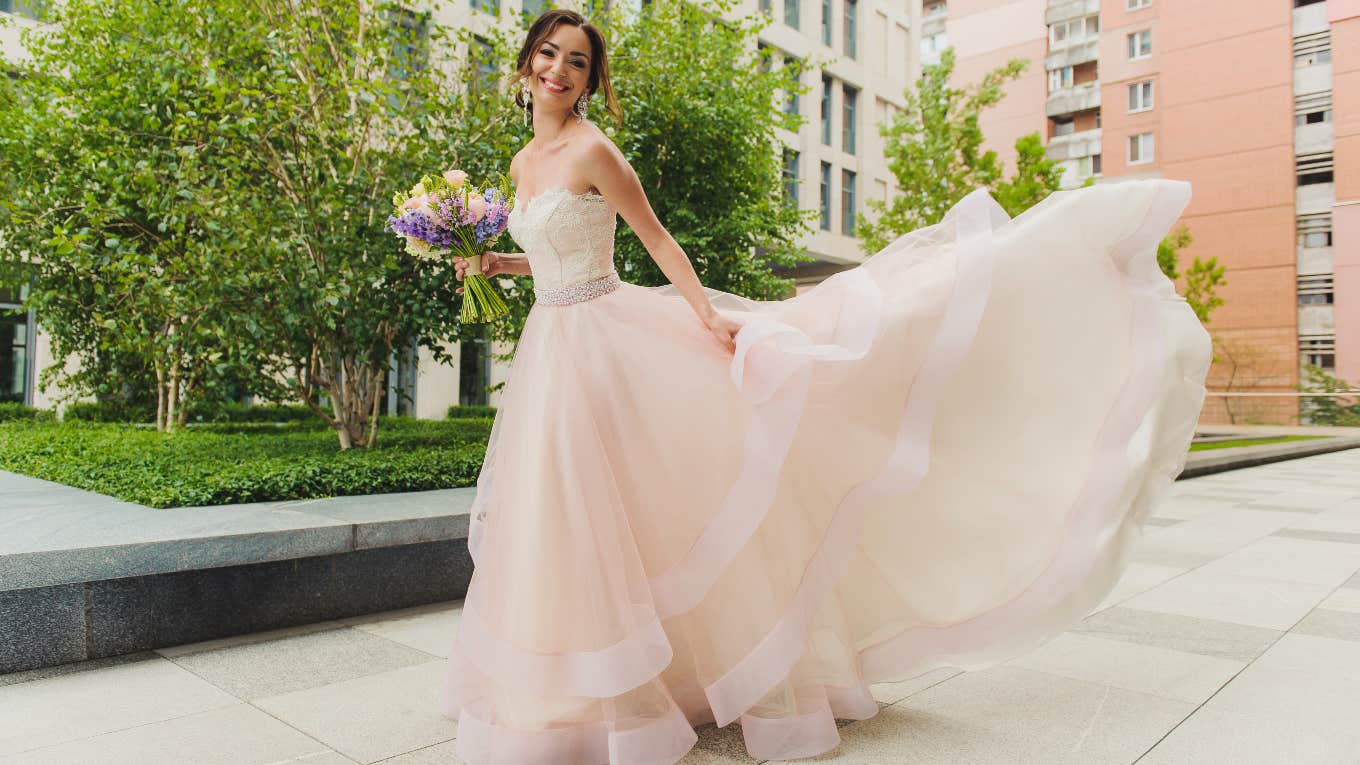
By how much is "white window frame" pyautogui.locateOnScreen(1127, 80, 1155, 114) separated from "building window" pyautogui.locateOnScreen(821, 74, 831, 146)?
1582 cm

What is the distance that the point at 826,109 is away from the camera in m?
29.3

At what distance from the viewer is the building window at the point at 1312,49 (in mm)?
32750

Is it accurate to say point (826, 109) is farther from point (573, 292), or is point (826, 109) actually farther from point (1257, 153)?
point (573, 292)

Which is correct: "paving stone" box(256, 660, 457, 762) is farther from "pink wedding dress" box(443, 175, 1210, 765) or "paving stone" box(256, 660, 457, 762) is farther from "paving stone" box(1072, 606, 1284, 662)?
"paving stone" box(1072, 606, 1284, 662)

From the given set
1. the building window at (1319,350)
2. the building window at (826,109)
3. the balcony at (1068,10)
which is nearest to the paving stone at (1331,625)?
the building window at (826,109)

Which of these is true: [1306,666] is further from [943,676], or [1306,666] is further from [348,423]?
[348,423]

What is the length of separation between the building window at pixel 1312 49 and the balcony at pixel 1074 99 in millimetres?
7109

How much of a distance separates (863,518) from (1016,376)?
64 cm

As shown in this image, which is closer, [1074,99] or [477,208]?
[477,208]

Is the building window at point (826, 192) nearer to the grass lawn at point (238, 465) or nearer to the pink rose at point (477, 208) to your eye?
the grass lawn at point (238, 465)

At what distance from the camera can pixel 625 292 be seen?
2.92 meters

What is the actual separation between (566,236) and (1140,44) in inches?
1634

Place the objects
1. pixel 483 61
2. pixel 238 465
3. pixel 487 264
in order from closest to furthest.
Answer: pixel 487 264
pixel 238 465
pixel 483 61

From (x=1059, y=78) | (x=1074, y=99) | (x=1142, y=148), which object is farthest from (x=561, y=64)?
(x=1059, y=78)
